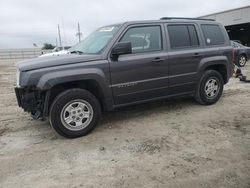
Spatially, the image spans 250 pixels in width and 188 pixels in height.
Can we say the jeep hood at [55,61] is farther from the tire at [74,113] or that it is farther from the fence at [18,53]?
the fence at [18,53]

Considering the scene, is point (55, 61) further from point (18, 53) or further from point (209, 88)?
point (18, 53)

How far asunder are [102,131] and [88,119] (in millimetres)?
384

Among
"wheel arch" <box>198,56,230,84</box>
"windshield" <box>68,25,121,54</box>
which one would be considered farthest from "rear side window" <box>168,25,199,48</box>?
"windshield" <box>68,25,121,54</box>

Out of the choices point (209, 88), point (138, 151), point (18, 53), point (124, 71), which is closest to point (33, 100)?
point (124, 71)

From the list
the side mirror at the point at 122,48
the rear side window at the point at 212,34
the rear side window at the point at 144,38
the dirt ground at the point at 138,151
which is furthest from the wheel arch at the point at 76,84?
the rear side window at the point at 212,34

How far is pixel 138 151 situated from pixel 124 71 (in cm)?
163

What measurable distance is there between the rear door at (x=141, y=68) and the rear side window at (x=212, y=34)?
1.26 meters

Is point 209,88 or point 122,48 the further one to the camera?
point 209,88

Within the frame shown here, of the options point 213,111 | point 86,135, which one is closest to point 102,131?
point 86,135

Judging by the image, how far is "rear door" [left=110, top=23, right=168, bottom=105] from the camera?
5.32 m

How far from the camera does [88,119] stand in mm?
5055

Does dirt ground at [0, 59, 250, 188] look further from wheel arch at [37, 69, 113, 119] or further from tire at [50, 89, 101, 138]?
wheel arch at [37, 69, 113, 119]

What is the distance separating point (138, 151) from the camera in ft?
14.2

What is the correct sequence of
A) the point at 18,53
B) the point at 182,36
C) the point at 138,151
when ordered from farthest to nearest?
the point at 18,53 → the point at 182,36 → the point at 138,151
